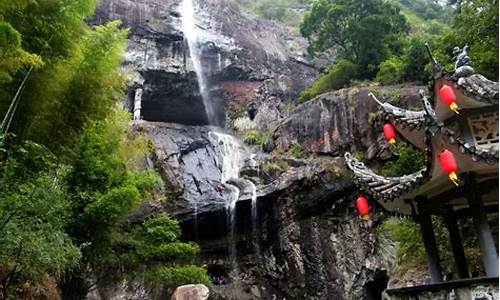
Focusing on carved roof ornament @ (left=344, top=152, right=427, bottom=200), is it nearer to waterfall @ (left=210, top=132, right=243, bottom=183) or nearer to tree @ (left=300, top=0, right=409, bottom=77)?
waterfall @ (left=210, top=132, right=243, bottom=183)

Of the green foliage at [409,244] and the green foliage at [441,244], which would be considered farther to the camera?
the green foliage at [409,244]

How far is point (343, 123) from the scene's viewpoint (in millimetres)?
13711

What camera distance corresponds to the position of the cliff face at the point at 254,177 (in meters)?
11.9

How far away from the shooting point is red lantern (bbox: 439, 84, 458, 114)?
389 cm

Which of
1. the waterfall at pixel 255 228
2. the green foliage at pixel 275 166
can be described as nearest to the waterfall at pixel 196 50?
the green foliage at pixel 275 166

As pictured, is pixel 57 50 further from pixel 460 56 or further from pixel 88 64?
pixel 460 56

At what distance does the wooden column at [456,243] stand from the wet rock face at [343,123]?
782 centimetres

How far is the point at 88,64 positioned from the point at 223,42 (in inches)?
574

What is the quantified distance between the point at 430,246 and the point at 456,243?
377 mm

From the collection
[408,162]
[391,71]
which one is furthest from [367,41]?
[408,162]

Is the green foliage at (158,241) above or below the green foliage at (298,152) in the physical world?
below

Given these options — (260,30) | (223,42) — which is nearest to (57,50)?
(223,42)

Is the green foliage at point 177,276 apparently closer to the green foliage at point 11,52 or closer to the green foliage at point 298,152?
the green foliage at point 11,52

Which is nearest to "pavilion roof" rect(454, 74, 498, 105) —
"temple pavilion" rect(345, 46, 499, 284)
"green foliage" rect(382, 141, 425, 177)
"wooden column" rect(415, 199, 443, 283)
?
"temple pavilion" rect(345, 46, 499, 284)
